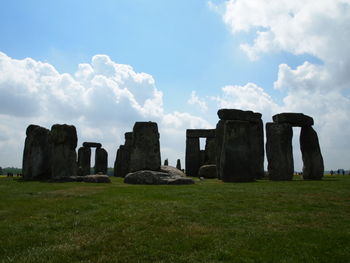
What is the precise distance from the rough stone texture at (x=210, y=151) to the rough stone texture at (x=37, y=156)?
16362mm

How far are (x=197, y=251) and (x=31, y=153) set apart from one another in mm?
18003

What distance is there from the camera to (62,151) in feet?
63.5

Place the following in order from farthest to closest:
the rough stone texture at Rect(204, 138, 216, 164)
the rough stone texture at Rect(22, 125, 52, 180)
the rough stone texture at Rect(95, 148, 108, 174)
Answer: the rough stone texture at Rect(95, 148, 108, 174) < the rough stone texture at Rect(204, 138, 216, 164) < the rough stone texture at Rect(22, 125, 52, 180)

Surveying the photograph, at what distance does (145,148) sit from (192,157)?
15.0 meters

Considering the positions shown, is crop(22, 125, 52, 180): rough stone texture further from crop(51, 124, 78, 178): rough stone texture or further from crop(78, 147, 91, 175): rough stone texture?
crop(78, 147, 91, 175): rough stone texture

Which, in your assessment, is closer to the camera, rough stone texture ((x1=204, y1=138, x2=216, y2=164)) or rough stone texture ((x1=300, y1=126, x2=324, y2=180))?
rough stone texture ((x1=300, y1=126, x2=324, y2=180))

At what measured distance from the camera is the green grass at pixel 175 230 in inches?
194

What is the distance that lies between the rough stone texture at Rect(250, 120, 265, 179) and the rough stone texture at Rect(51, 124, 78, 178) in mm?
12594

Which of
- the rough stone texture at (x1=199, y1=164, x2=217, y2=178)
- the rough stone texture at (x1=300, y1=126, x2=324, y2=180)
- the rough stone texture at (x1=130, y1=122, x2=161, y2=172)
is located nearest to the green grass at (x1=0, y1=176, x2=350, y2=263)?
the rough stone texture at (x1=130, y1=122, x2=161, y2=172)

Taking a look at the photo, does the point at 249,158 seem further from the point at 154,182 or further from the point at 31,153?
the point at 31,153

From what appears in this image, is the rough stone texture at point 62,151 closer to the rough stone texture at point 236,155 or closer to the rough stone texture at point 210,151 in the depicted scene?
the rough stone texture at point 236,155

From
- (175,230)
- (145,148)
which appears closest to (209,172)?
(145,148)

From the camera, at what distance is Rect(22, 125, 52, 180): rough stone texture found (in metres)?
20.2

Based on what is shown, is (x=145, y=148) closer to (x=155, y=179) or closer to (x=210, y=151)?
(x=155, y=179)
